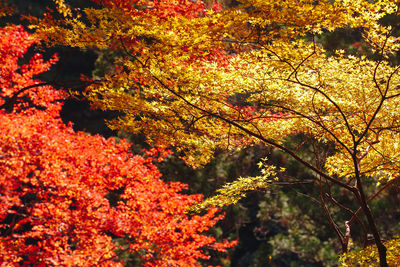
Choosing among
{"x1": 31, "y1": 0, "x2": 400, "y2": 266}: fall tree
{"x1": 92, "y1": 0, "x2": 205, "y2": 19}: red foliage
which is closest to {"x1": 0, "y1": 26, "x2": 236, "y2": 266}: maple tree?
{"x1": 92, "y1": 0, "x2": 205, "y2": 19}: red foliage

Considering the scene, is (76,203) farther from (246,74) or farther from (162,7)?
(246,74)

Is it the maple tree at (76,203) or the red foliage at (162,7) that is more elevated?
the red foliage at (162,7)

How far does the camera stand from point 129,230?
8.55 meters

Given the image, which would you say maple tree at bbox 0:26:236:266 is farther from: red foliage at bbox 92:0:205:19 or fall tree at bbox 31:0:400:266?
fall tree at bbox 31:0:400:266

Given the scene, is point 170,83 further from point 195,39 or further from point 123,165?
point 123,165

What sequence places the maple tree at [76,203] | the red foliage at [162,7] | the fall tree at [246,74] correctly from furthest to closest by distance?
the maple tree at [76,203]
the red foliage at [162,7]
the fall tree at [246,74]

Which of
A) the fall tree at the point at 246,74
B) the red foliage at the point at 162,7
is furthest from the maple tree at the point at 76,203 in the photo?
the fall tree at the point at 246,74

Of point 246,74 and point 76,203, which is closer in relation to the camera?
point 246,74

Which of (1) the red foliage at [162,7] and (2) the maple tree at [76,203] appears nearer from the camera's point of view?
(1) the red foliage at [162,7]

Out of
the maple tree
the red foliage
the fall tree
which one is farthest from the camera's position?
the maple tree

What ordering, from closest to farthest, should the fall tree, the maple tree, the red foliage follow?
the fall tree < the red foliage < the maple tree

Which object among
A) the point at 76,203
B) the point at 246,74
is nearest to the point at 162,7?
the point at 246,74

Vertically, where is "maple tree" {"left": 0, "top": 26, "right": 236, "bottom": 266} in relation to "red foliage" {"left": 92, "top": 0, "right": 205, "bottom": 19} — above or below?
below

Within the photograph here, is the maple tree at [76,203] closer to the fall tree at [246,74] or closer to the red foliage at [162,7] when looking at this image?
the red foliage at [162,7]
